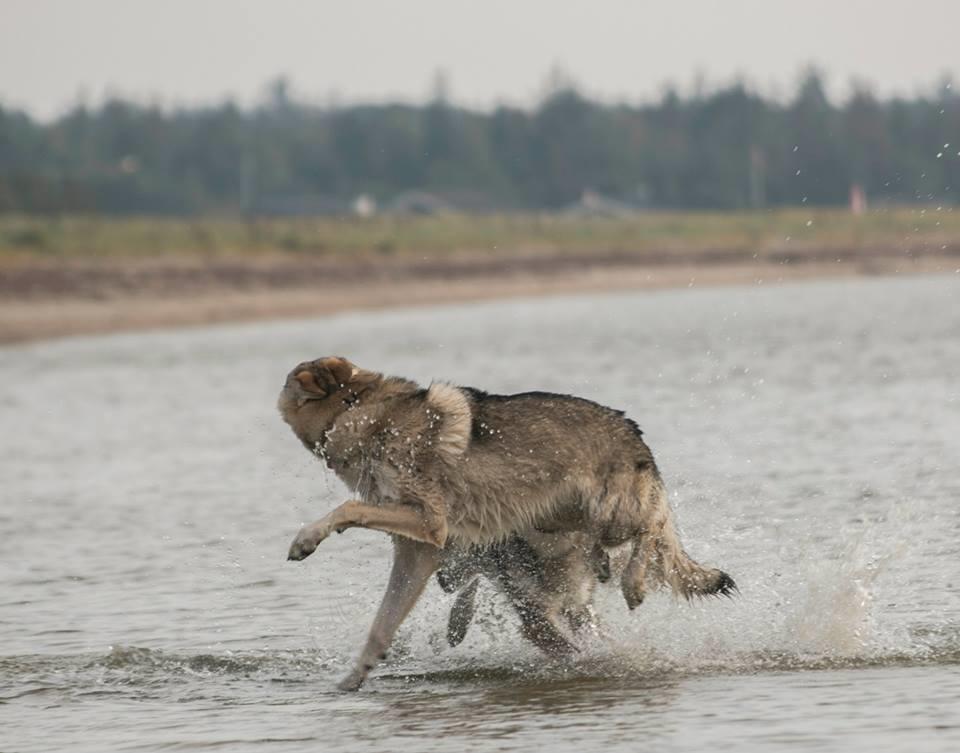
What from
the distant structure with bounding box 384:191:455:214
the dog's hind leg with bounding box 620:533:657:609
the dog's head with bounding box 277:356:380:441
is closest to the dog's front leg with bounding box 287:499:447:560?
the dog's head with bounding box 277:356:380:441

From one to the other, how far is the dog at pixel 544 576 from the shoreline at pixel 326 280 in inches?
1064

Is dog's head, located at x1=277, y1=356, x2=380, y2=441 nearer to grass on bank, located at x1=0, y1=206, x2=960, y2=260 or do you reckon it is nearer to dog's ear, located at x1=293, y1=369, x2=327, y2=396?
dog's ear, located at x1=293, y1=369, x2=327, y2=396

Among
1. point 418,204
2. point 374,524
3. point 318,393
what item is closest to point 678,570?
point 374,524

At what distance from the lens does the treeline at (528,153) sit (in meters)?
113

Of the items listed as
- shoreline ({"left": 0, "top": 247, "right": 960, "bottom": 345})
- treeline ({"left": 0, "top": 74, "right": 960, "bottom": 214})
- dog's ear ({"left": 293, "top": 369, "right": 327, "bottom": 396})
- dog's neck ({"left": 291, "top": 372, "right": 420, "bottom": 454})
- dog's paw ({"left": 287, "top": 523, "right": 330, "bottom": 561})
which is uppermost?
treeline ({"left": 0, "top": 74, "right": 960, "bottom": 214})

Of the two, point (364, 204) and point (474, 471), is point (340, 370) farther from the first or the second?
point (364, 204)

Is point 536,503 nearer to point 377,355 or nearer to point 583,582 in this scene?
point 583,582

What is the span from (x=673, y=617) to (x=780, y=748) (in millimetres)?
2128

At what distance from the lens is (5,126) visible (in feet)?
407

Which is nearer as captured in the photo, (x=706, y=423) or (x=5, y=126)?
(x=706, y=423)

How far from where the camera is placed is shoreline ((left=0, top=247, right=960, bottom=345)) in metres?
37.2

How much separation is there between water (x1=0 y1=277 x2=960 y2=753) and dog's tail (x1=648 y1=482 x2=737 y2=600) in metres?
0.33

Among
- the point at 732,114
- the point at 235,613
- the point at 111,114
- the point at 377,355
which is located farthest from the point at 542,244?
the point at 111,114

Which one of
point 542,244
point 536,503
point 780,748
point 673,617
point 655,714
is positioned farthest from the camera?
point 542,244
